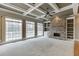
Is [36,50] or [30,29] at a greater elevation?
[30,29]

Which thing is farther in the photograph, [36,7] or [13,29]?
[13,29]

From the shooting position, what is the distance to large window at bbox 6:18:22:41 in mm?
6552

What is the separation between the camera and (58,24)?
9500 millimetres

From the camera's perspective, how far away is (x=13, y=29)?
24.0 feet

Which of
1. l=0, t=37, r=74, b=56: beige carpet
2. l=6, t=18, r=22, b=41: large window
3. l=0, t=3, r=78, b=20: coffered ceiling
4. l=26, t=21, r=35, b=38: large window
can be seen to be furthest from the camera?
l=26, t=21, r=35, b=38: large window

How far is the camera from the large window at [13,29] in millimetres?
6552

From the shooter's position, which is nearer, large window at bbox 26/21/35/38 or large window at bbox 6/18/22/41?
large window at bbox 6/18/22/41

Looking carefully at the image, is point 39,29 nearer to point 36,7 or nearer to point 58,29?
point 58,29

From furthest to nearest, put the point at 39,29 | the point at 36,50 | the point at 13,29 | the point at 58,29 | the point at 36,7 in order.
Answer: the point at 39,29
the point at 58,29
the point at 13,29
the point at 36,7
the point at 36,50

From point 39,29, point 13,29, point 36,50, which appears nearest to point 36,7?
point 13,29

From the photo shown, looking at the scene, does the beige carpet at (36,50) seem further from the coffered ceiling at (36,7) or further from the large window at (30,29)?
the large window at (30,29)

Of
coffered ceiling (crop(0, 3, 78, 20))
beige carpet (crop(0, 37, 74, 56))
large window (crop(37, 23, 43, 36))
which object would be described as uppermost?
coffered ceiling (crop(0, 3, 78, 20))

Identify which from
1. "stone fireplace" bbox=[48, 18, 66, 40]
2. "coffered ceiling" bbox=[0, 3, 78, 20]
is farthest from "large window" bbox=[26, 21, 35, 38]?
"stone fireplace" bbox=[48, 18, 66, 40]

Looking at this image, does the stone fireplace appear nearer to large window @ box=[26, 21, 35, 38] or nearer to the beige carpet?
large window @ box=[26, 21, 35, 38]
